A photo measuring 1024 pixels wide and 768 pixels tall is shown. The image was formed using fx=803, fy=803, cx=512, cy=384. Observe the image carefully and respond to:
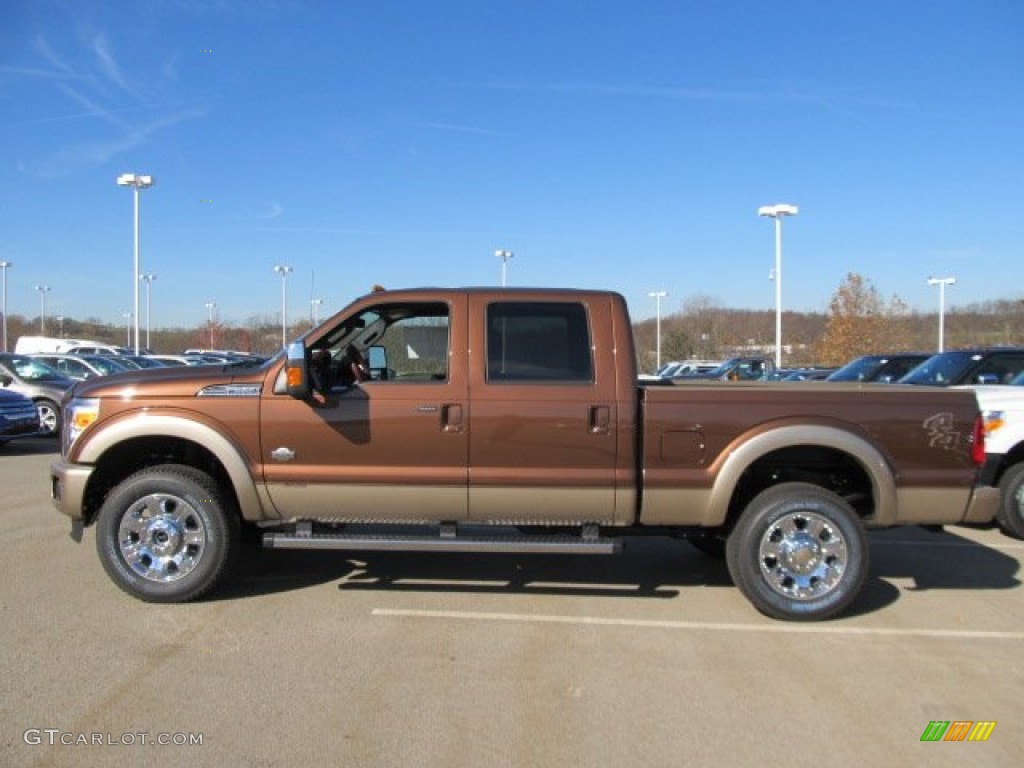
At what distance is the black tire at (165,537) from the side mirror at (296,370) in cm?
93

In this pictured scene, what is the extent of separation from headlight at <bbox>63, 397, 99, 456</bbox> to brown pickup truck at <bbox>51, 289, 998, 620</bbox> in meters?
0.01

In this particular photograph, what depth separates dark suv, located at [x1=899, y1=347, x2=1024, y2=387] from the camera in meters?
9.23

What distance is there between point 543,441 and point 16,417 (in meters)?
11.4

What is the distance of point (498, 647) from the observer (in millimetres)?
4527

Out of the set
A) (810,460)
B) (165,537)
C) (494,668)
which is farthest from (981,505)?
(165,537)

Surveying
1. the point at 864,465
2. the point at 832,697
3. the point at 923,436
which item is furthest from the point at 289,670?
the point at 923,436

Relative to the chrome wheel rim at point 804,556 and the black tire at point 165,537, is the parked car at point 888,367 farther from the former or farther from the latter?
the black tire at point 165,537

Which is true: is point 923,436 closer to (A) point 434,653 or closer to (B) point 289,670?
(A) point 434,653

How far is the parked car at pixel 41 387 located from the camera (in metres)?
15.1

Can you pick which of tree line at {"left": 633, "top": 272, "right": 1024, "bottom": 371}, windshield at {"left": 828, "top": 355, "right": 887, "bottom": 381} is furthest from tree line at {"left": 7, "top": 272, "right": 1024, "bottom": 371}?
windshield at {"left": 828, "top": 355, "right": 887, "bottom": 381}

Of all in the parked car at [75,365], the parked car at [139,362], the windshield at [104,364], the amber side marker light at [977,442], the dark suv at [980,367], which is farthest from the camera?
the parked car at [139,362]

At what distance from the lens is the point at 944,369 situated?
9812mm

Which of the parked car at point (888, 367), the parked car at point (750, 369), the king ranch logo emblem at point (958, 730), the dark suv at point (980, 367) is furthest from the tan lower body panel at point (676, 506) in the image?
the parked car at point (750, 369)

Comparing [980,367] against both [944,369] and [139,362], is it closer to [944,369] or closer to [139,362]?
[944,369]
